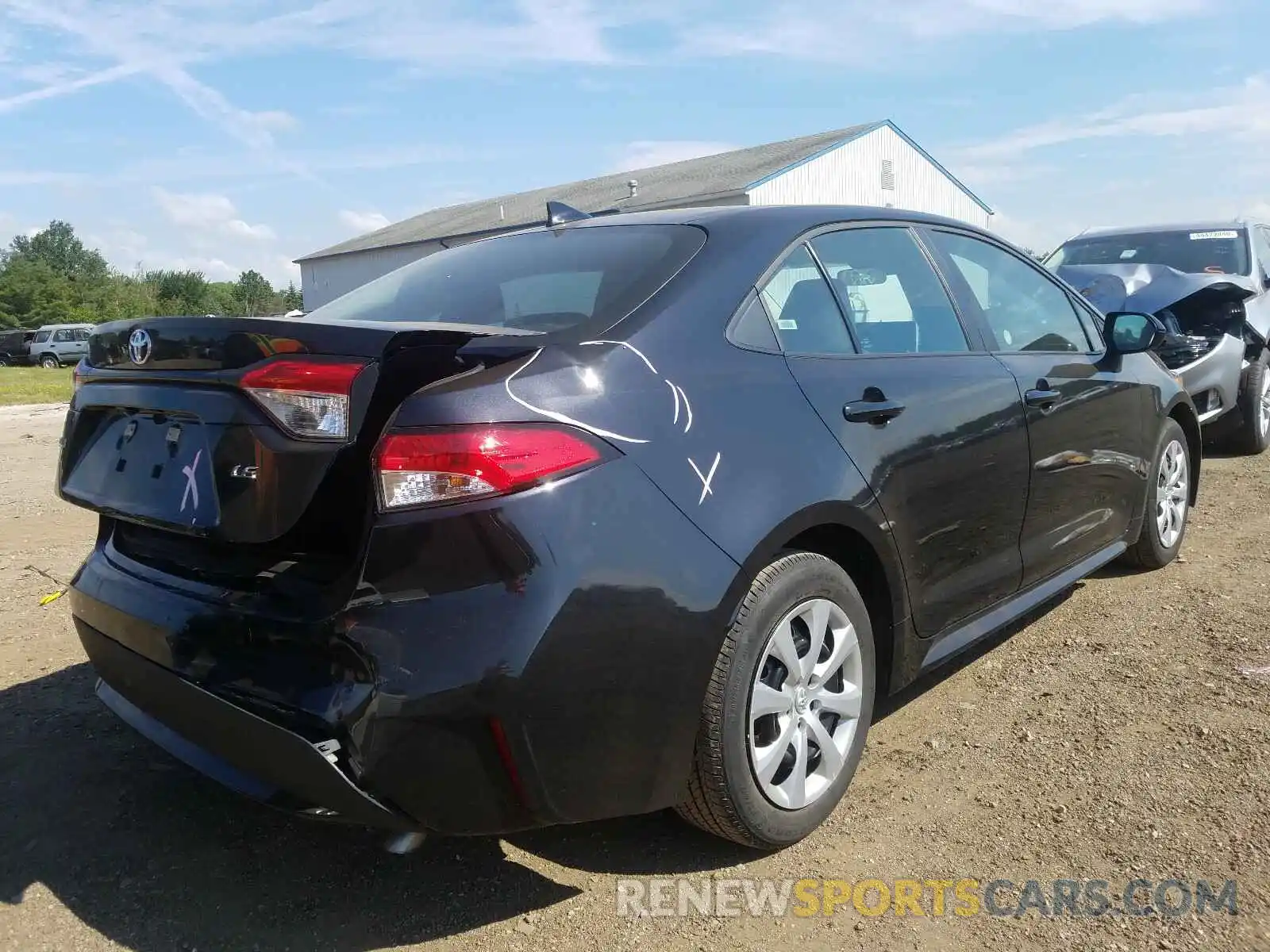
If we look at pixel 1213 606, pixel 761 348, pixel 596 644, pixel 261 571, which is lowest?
pixel 1213 606

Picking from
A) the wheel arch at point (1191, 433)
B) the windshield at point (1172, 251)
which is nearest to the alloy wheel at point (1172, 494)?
the wheel arch at point (1191, 433)

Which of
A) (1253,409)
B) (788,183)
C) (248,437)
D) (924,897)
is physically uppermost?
(788,183)

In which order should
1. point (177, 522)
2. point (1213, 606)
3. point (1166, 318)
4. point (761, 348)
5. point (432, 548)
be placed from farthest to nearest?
point (1166, 318), point (1213, 606), point (761, 348), point (177, 522), point (432, 548)

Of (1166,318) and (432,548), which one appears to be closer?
(432,548)

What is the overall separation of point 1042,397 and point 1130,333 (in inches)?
36.3

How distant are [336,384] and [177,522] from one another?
55cm

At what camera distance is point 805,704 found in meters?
2.48

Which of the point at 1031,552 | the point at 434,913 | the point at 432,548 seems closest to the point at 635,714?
the point at 432,548

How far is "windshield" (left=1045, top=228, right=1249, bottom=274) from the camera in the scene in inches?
319

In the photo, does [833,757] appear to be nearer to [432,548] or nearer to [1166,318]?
[432,548]

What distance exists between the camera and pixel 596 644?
2.00 m

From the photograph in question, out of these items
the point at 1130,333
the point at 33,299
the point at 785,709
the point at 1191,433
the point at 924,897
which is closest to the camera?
the point at 924,897

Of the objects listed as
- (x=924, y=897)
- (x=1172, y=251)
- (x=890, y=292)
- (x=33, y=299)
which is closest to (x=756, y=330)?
(x=890, y=292)

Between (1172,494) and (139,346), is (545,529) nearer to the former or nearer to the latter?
(139,346)
